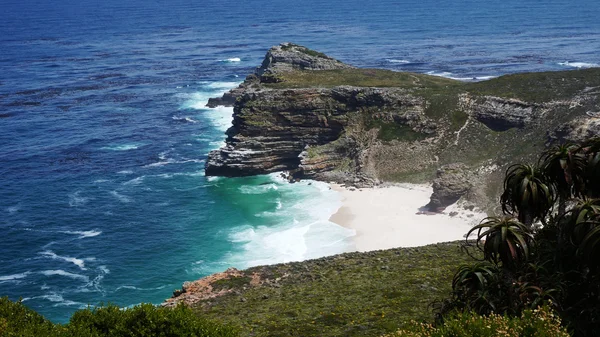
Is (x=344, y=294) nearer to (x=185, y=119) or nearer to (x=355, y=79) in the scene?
(x=355, y=79)

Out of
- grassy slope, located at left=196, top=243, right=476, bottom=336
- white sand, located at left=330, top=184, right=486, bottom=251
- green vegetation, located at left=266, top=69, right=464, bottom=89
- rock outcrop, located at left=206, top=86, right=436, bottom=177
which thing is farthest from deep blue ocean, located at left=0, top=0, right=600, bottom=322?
grassy slope, located at left=196, top=243, right=476, bottom=336

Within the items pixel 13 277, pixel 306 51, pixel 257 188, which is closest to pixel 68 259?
pixel 13 277

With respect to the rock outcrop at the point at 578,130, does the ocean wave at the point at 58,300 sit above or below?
below

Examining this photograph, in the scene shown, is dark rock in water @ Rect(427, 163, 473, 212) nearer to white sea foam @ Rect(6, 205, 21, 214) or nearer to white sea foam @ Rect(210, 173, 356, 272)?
white sea foam @ Rect(210, 173, 356, 272)

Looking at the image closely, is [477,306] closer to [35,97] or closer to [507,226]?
[507,226]

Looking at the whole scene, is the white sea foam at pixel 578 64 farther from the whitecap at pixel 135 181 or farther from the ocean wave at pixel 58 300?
the ocean wave at pixel 58 300

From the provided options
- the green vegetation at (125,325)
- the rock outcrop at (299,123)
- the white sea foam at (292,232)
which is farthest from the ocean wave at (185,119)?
the green vegetation at (125,325)
